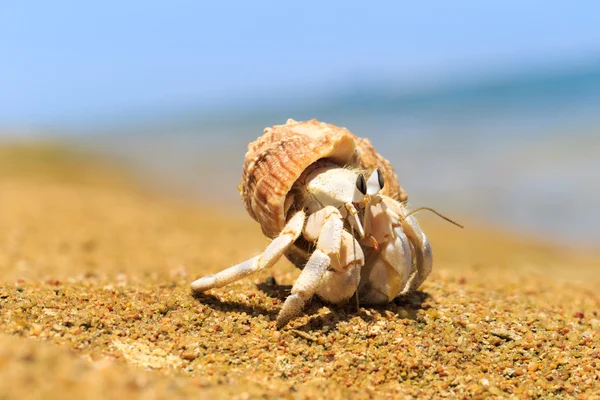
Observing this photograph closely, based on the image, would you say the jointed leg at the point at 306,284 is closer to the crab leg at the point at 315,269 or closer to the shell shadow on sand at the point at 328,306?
the crab leg at the point at 315,269

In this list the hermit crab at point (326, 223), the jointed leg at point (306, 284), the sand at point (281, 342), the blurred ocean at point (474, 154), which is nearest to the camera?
the sand at point (281, 342)

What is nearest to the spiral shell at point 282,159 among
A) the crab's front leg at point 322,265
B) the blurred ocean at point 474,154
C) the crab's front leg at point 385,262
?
the crab's front leg at point 322,265

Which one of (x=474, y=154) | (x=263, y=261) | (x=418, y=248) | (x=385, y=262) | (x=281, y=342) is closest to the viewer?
(x=281, y=342)

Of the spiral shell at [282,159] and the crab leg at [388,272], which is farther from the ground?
the spiral shell at [282,159]

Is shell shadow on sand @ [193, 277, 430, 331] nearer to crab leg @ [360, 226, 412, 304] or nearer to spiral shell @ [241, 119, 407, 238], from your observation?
crab leg @ [360, 226, 412, 304]

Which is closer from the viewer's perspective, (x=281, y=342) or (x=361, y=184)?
(x=281, y=342)

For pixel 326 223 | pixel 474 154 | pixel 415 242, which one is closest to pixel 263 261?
pixel 326 223

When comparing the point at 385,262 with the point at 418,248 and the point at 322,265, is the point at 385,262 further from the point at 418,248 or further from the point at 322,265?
the point at 322,265

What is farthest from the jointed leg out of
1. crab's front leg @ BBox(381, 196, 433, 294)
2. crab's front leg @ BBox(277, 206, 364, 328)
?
crab's front leg @ BBox(381, 196, 433, 294)

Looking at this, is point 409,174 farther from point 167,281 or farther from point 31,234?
point 167,281
